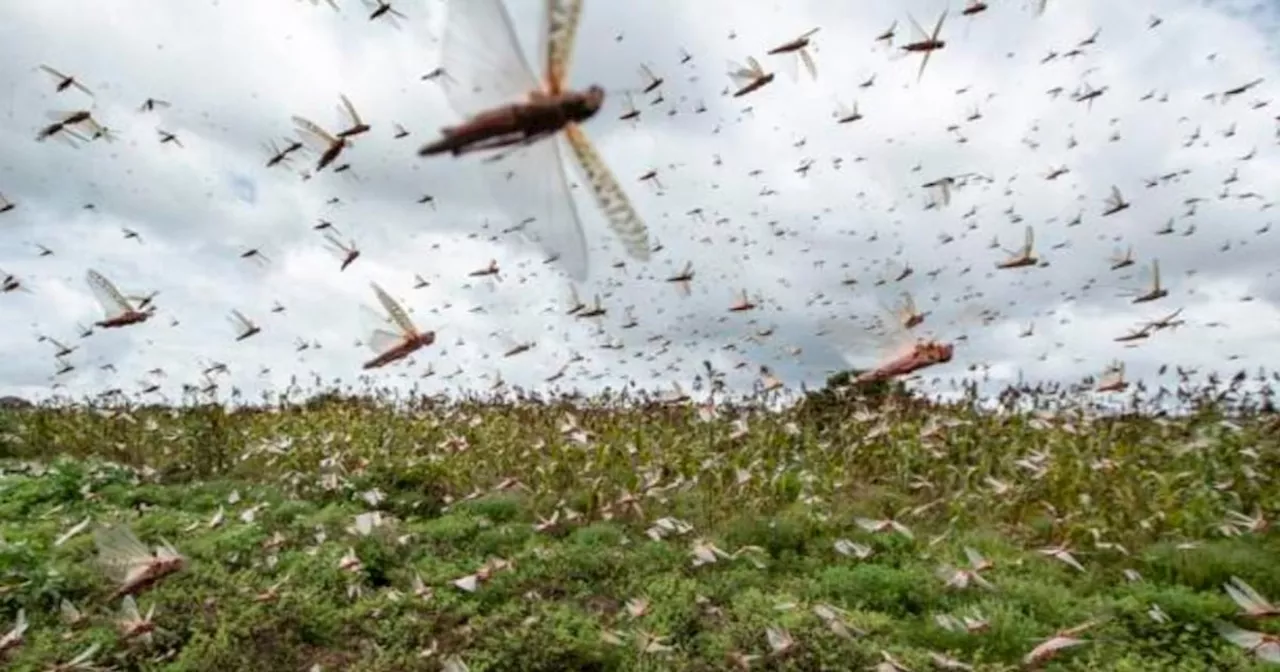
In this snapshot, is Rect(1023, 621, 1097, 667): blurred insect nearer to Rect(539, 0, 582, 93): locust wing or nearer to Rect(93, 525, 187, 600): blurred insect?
Rect(93, 525, 187, 600): blurred insect

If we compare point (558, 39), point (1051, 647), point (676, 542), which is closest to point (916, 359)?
point (1051, 647)

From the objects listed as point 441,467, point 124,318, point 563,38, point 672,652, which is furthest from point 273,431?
point 563,38

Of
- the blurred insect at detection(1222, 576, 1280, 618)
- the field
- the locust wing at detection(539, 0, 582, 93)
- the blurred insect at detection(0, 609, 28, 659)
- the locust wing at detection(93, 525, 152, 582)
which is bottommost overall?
the field

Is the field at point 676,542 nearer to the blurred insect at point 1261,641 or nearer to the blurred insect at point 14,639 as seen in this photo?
the blurred insect at point 14,639

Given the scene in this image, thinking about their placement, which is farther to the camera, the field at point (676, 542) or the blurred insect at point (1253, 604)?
the field at point (676, 542)

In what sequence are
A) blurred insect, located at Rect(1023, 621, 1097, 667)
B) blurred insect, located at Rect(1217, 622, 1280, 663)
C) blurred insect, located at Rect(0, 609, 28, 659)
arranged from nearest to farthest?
blurred insect, located at Rect(1217, 622, 1280, 663) → blurred insect, located at Rect(1023, 621, 1097, 667) → blurred insect, located at Rect(0, 609, 28, 659)

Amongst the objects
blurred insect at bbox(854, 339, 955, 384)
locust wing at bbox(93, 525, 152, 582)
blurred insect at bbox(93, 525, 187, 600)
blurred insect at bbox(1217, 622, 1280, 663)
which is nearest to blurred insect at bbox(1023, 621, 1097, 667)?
blurred insect at bbox(1217, 622, 1280, 663)

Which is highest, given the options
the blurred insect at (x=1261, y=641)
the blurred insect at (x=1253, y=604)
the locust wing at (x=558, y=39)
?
the locust wing at (x=558, y=39)

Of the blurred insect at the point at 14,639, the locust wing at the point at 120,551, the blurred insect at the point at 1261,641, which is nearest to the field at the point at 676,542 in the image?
the blurred insect at the point at 14,639
